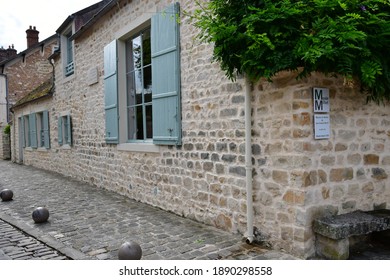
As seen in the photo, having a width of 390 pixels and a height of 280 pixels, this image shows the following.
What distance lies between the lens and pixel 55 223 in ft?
16.6

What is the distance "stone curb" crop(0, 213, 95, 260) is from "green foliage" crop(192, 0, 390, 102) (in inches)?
103

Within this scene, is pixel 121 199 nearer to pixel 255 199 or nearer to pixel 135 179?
pixel 135 179

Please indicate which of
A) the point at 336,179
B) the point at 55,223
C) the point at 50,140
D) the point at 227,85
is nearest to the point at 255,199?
the point at 336,179

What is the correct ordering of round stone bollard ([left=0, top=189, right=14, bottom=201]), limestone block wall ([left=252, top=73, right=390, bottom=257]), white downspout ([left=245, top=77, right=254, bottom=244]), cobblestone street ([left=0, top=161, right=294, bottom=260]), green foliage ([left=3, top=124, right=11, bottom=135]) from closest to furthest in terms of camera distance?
limestone block wall ([left=252, top=73, right=390, bottom=257])
cobblestone street ([left=0, top=161, right=294, bottom=260])
white downspout ([left=245, top=77, right=254, bottom=244])
round stone bollard ([left=0, top=189, right=14, bottom=201])
green foliage ([left=3, top=124, right=11, bottom=135])

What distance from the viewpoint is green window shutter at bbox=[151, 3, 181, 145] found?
16.7 feet

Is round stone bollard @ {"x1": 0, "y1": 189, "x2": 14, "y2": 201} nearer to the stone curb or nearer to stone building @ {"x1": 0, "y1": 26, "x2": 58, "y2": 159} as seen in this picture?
the stone curb

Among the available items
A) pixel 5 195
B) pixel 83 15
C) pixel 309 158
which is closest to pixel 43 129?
pixel 83 15

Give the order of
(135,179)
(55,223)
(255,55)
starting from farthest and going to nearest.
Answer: (135,179) < (55,223) < (255,55)

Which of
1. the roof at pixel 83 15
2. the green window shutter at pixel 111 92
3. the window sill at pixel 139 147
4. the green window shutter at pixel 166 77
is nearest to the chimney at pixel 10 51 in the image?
the roof at pixel 83 15

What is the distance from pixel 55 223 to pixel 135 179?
1739mm

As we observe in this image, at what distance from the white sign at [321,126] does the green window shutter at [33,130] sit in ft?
41.9

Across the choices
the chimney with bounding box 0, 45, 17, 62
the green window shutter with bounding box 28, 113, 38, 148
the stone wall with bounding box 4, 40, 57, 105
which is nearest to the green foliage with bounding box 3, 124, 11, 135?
the stone wall with bounding box 4, 40, 57, 105

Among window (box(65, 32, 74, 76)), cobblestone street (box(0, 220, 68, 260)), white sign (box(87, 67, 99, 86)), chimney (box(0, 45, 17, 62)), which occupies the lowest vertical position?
cobblestone street (box(0, 220, 68, 260))

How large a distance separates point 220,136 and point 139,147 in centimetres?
222
